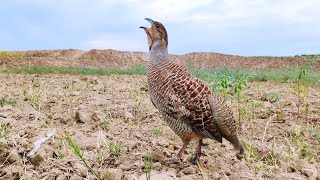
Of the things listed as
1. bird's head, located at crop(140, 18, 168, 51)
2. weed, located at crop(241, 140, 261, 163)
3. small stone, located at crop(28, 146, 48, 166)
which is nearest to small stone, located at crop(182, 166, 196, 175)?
weed, located at crop(241, 140, 261, 163)

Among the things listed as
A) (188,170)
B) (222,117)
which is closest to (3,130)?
(188,170)

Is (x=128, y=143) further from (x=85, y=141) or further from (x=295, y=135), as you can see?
(x=295, y=135)

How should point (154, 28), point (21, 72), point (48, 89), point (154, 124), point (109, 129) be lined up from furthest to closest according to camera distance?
point (21, 72) → point (48, 89) → point (154, 124) → point (109, 129) → point (154, 28)

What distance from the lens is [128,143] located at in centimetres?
441

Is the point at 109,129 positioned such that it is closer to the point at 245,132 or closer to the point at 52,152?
the point at 52,152

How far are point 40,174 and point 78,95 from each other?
3.85m

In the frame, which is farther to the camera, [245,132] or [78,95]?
[78,95]

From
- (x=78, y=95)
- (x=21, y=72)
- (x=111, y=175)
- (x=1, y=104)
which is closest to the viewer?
(x=111, y=175)

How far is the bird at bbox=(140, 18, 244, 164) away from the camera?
3840 millimetres

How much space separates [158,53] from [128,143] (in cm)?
83

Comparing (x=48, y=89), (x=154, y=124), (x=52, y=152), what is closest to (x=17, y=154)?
(x=52, y=152)

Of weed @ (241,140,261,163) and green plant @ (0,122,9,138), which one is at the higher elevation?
green plant @ (0,122,9,138)

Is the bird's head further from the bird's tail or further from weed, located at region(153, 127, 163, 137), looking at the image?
weed, located at region(153, 127, 163, 137)

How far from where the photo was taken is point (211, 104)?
3914mm
